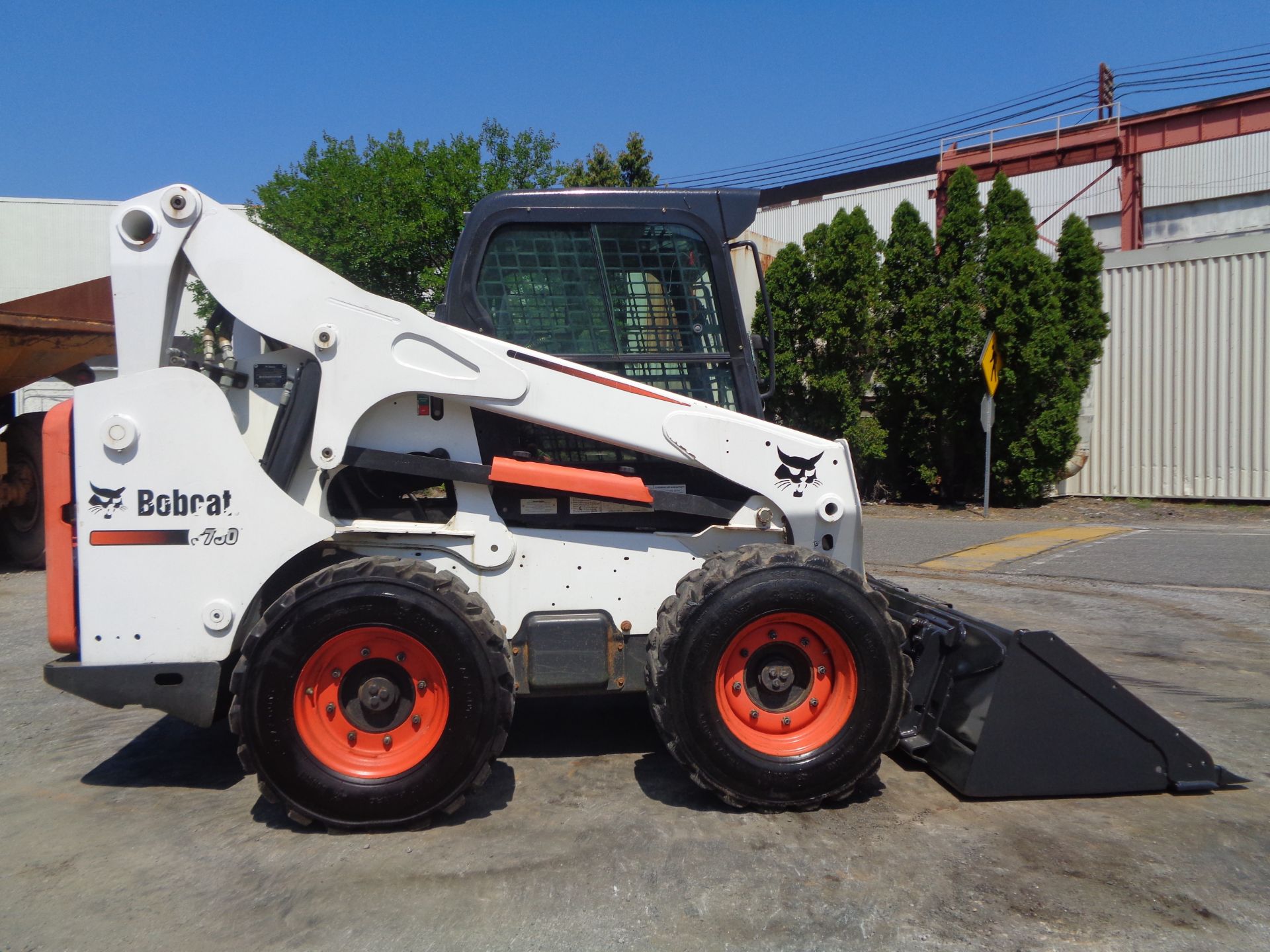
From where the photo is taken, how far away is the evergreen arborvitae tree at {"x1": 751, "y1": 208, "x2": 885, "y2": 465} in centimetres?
1758

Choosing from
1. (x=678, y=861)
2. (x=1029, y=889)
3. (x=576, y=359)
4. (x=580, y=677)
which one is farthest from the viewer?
(x=576, y=359)

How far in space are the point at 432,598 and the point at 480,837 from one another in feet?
3.10

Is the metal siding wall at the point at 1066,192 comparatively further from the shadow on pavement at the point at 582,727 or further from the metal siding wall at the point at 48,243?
the metal siding wall at the point at 48,243

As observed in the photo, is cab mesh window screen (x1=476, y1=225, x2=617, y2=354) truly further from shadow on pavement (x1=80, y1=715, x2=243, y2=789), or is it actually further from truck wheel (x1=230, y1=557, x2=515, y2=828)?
shadow on pavement (x1=80, y1=715, x2=243, y2=789)

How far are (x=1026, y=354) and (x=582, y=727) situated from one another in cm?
1371

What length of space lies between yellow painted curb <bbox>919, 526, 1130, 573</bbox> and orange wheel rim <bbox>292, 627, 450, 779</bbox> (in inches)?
322

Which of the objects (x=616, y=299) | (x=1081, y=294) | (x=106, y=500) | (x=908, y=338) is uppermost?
(x=1081, y=294)

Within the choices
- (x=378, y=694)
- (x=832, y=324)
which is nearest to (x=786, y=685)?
(x=378, y=694)

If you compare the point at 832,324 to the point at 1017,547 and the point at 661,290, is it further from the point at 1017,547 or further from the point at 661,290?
the point at 661,290

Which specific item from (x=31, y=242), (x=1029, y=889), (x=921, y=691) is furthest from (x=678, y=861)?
(x=31, y=242)

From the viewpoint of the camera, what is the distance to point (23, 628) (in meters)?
7.95

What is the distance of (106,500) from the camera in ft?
12.6

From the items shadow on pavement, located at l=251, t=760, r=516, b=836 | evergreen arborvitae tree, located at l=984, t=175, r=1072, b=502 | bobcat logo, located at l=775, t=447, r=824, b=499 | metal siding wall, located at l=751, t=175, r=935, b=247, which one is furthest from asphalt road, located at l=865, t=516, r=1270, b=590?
metal siding wall, located at l=751, t=175, r=935, b=247

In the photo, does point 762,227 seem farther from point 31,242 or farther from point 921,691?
point 921,691
